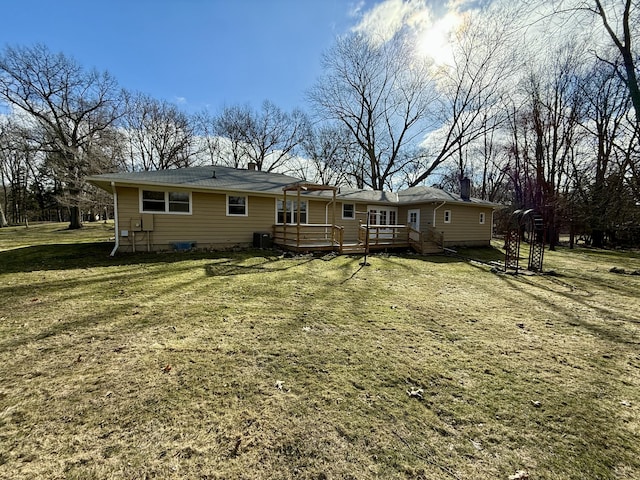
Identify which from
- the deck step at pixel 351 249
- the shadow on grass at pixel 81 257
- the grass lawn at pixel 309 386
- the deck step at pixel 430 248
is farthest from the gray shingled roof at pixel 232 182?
the grass lawn at pixel 309 386

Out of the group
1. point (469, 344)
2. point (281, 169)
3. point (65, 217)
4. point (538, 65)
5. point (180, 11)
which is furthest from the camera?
point (65, 217)

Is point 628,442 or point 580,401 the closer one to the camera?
point 628,442

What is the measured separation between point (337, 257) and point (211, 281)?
5.55 metres

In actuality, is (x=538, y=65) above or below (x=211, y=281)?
above

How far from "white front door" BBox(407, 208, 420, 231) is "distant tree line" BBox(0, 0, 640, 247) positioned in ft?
22.0

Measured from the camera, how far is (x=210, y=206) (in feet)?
36.8

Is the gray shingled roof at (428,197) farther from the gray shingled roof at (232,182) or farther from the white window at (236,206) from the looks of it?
the white window at (236,206)

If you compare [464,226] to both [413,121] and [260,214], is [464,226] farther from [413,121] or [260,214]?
[413,121]

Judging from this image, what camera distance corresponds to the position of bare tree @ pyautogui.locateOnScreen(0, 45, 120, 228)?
66.3 ft

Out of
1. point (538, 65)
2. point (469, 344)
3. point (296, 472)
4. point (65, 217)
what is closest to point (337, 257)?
point (469, 344)

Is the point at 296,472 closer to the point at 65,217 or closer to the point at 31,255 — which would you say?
the point at 31,255

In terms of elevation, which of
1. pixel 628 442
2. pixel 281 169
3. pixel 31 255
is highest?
pixel 281 169

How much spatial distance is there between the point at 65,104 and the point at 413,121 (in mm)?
29385

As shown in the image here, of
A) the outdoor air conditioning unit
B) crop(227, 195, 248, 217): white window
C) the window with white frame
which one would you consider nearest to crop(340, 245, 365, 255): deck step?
the window with white frame
